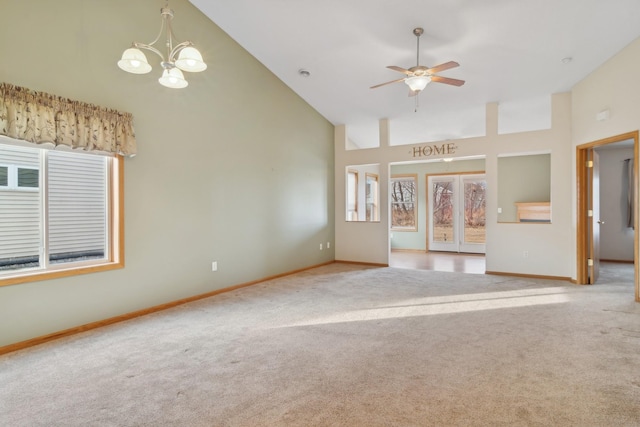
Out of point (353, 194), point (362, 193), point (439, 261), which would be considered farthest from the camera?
point (362, 193)

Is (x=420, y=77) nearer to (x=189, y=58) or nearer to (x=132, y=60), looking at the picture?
(x=189, y=58)

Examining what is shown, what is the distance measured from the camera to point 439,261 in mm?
8148

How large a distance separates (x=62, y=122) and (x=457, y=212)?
9367 mm

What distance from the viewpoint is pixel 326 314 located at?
3939 mm

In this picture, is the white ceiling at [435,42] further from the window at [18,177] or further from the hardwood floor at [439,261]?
the hardwood floor at [439,261]

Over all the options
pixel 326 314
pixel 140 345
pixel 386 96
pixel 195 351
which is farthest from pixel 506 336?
pixel 386 96

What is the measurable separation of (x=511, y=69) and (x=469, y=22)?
1.41 metres

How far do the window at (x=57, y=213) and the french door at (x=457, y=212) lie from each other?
338 inches

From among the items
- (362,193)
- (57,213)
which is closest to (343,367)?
(57,213)

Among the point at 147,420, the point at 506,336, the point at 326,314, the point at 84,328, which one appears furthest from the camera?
the point at 326,314

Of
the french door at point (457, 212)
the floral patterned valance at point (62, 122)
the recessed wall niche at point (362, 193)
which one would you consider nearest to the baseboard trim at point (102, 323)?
the floral patterned valance at point (62, 122)

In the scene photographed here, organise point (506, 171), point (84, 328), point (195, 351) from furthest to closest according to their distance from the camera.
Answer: point (506, 171) < point (84, 328) < point (195, 351)

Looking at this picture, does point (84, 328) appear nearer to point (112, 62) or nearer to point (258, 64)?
point (112, 62)

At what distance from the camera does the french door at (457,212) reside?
956cm
